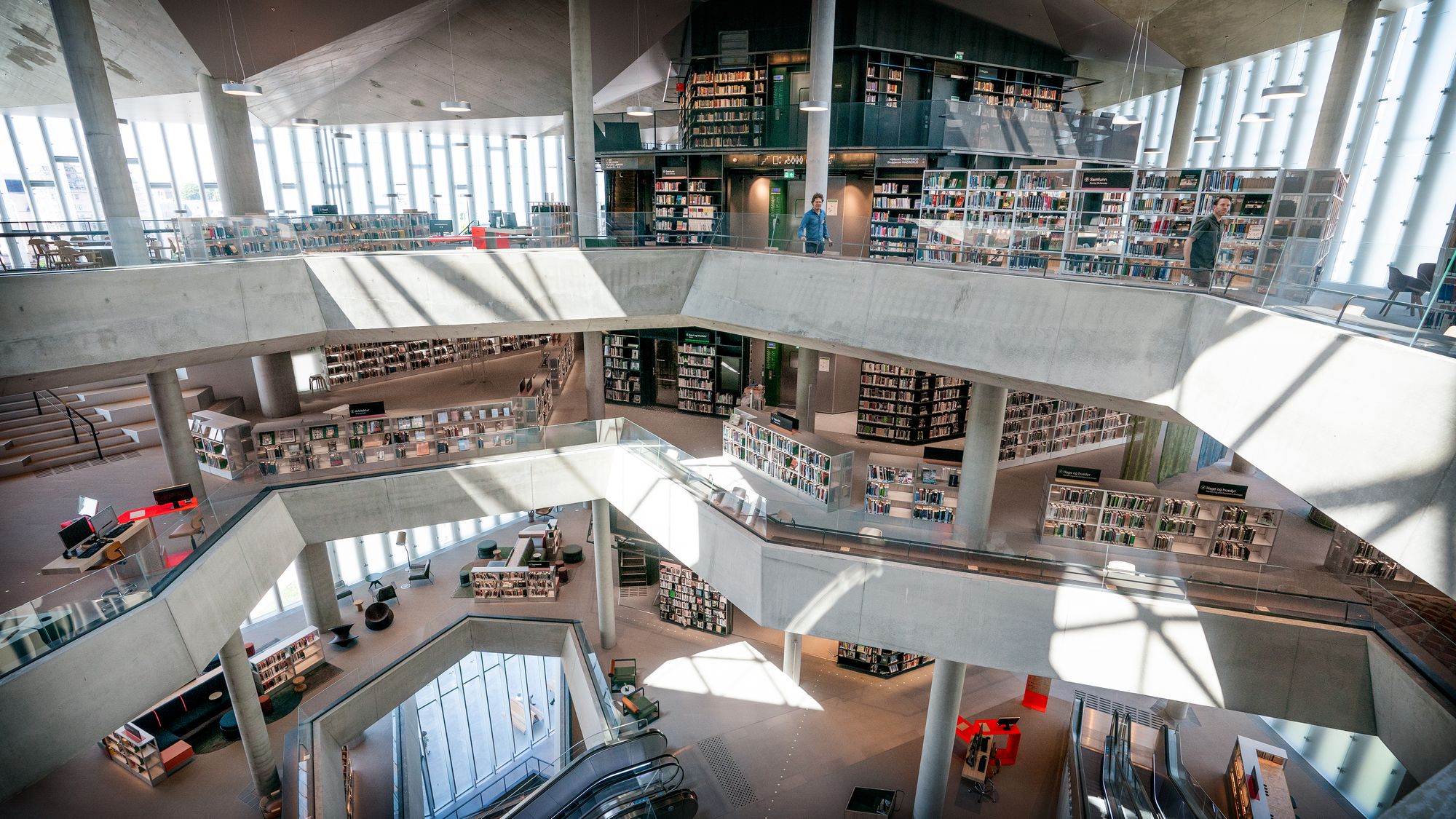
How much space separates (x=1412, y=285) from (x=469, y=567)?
16936 millimetres

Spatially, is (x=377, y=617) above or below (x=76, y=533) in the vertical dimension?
below

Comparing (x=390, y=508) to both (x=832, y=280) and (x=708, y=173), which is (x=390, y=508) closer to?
(x=832, y=280)

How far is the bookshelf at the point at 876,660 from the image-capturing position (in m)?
12.9

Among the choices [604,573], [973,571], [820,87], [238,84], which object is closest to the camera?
[973,571]

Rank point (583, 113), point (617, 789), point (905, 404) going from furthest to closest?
point (905, 404)
point (583, 113)
point (617, 789)

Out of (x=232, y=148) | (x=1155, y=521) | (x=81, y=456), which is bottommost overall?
(x=81, y=456)

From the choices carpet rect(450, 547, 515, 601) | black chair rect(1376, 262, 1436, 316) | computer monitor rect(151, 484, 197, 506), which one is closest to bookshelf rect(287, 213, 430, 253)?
computer monitor rect(151, 484, 197, 506)

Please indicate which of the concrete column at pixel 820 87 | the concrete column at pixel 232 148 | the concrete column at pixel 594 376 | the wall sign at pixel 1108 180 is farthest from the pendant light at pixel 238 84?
the wall sign at pixel 1108 180

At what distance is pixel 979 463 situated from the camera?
31.1ft

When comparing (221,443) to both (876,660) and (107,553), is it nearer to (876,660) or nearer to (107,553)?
(107,553)

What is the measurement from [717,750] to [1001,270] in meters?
8.72

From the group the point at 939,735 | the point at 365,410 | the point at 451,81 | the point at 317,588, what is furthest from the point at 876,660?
the point at 451,81

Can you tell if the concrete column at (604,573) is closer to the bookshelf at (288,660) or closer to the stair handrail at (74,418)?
the bookshelf at (288,660)

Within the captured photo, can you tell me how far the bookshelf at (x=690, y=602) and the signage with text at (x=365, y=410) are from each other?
21.4 feet
